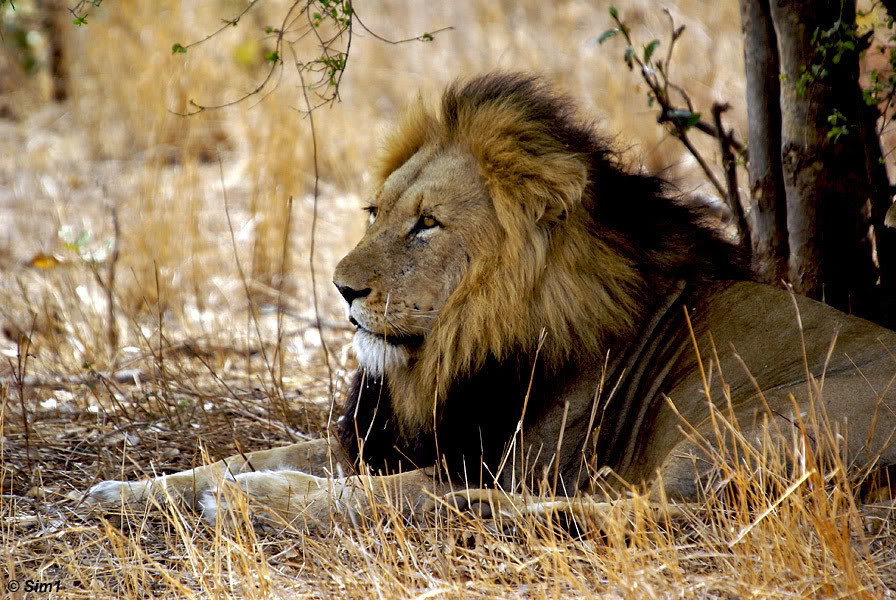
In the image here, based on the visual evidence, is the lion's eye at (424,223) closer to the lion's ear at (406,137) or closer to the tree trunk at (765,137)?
the lion's ear at (406,137)

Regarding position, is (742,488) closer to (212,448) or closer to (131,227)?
(212,448)

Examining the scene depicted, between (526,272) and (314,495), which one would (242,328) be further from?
(526,272)

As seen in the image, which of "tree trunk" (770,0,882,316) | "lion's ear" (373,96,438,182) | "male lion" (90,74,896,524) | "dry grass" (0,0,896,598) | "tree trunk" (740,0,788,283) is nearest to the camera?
"dry grass" (0,0,896,598)

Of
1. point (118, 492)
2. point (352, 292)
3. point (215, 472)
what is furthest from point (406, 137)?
point (118, 492)

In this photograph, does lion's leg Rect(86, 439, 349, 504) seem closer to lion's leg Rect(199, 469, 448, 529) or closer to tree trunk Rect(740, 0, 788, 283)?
lion's leg Rect(199, 469, 448, 529)

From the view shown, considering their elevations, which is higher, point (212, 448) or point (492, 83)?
point (492, 83)

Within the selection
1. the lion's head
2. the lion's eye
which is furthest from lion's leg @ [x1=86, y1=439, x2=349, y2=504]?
the lion's eye

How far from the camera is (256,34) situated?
35.7 feet

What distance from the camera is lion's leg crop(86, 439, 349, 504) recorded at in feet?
10.3

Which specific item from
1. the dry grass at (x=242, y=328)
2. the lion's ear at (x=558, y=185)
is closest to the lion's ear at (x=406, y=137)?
the lion's ear at (x=558, y=185)

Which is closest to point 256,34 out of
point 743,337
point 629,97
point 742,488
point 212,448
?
point 629,97

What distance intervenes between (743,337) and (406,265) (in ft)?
3.71

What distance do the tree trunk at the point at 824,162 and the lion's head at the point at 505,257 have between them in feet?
2.80

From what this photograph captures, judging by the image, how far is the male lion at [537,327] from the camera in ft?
10.2
